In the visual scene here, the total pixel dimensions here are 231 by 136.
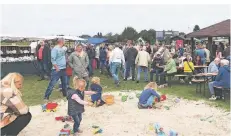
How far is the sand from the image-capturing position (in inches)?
257

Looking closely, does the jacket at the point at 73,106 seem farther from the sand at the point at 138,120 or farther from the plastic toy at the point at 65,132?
the sand at the point at 138,120

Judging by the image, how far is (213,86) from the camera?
961 centimetres

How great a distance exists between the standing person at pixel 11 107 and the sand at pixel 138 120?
109 cm

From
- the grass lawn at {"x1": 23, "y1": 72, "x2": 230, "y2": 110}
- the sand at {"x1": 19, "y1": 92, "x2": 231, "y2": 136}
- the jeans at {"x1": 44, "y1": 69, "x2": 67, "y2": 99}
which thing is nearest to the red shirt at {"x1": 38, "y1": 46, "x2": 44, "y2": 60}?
the grass lawn at {"x1": 23, "y1": 72, "x2": 230, "y2": 110}

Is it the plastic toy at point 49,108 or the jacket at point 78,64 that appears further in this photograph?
the jacket at point 78,64

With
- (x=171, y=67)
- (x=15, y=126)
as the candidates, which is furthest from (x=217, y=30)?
(x=15, y=126)

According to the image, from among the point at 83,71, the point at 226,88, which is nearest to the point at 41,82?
the point at 83,71

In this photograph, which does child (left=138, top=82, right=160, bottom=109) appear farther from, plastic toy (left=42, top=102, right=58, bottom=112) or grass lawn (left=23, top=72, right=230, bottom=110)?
plastic toy (left=42, top=102, right=58, bottom=112)

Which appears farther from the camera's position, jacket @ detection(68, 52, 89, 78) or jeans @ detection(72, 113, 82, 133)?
jacket @ detection(68, 52, 89, 78)

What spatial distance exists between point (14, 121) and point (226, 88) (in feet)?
19.9

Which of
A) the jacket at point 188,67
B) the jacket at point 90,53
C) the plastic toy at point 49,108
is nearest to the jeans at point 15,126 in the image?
the plastic toy at point 49,108

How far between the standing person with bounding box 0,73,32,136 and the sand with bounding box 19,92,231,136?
1.09m

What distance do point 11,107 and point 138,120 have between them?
118 inches

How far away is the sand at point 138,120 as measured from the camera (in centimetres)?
653
